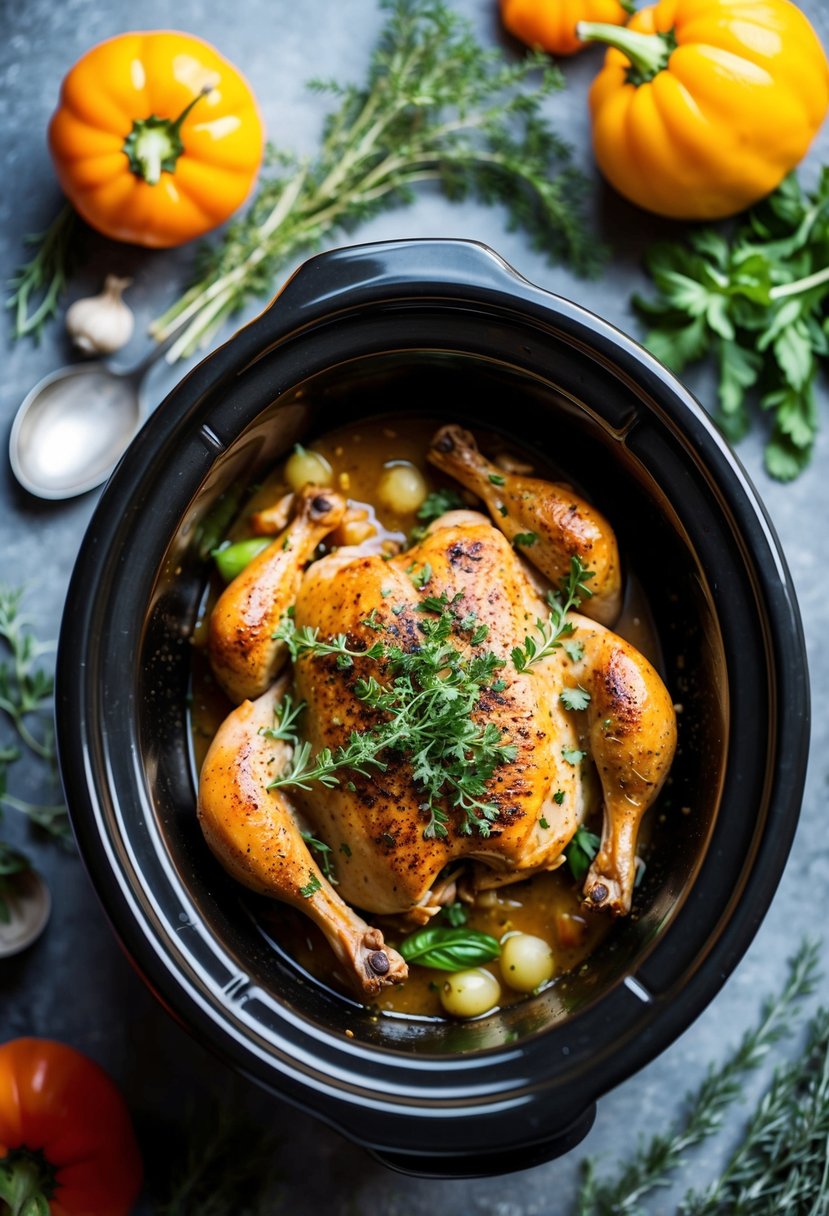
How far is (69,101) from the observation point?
2.11m

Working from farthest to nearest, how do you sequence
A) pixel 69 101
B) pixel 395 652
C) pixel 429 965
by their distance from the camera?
pixel 69 101
pixel 429 965
pixel 395 652

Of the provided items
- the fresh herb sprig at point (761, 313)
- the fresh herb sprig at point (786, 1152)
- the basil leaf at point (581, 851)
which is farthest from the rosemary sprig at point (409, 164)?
the fresh herb sprig at point (786, 1152)

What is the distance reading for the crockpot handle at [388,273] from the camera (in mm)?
1722

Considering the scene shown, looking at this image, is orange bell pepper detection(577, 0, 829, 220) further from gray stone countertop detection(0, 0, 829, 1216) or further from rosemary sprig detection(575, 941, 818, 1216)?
rosemary sprig detection(575, 941, 818, 1216)

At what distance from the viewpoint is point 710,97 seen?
82.1 inches

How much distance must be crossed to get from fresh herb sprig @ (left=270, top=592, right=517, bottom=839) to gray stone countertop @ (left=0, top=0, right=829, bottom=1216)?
72 cm

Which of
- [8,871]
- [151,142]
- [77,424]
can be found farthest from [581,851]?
[151,142]

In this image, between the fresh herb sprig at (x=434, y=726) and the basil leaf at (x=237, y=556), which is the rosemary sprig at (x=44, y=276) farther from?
the fresh herb sprig at (x=434, y=726)

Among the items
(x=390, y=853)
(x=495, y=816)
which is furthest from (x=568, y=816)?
(x=390, y=853)

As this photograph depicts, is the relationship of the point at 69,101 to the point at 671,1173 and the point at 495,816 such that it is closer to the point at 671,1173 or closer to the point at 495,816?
the point at 495,816

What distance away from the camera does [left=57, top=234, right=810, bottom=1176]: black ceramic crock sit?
164 centimetres

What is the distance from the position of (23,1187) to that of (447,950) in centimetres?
85

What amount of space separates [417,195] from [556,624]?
979 millimetres

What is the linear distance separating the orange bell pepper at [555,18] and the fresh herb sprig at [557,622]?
1088 mm
